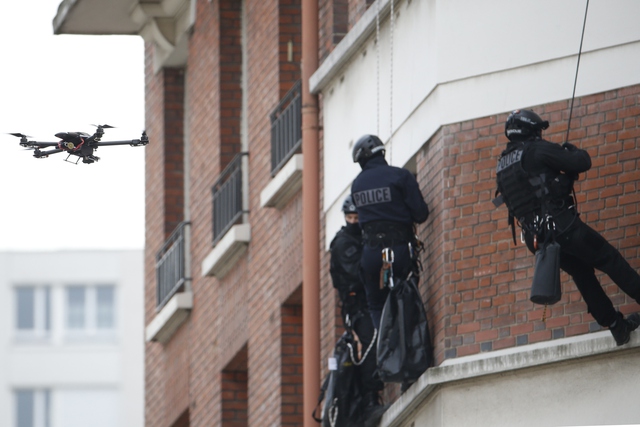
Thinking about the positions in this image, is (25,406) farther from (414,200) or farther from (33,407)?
(414,200)

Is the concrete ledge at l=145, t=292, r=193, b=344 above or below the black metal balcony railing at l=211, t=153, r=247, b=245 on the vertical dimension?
below

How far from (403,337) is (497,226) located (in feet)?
3.49

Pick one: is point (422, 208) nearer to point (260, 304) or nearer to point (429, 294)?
point (429, 294)

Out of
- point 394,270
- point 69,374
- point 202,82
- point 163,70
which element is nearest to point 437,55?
point 394,270

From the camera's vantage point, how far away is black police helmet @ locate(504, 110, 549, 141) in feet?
51.0

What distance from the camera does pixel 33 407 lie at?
63844 millimetres

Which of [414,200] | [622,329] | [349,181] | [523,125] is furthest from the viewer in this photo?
[349,181]

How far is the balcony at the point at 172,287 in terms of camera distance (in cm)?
2545

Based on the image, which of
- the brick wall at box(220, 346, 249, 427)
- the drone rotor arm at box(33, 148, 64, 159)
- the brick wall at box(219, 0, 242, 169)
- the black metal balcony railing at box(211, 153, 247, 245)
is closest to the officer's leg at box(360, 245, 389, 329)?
the drone rotor arm at box(33, 148, 64, 159)

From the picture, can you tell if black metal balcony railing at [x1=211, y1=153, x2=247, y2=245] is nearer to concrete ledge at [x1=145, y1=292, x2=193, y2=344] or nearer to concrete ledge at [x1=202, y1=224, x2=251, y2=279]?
concrete ledge at [x1=202, y1=224, x2=251, y2=279]

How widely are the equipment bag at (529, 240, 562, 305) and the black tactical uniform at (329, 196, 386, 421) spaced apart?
3.38 m

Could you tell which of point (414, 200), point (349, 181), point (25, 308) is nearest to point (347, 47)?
point (349, 181)

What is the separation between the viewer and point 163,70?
27.1 meters

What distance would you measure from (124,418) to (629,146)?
162ft
